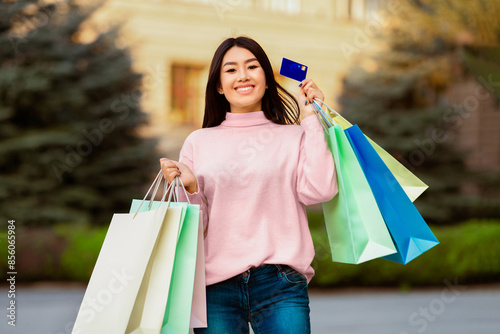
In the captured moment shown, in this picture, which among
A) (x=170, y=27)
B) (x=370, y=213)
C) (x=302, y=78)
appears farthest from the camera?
(x=170, y=27)

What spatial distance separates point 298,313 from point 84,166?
12609 millimetres

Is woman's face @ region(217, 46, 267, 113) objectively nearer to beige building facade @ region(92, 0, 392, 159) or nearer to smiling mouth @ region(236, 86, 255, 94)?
smiling mouth @ region(236, 86, 255, 94)

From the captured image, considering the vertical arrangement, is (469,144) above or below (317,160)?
below

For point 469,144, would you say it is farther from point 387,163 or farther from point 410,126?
point 387,163

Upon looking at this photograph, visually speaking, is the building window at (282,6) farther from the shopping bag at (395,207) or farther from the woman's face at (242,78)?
the shopping bag at (395,207)

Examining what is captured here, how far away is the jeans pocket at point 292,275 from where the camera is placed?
2.52 meters

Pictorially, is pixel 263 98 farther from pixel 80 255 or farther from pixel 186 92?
pixel 186 92

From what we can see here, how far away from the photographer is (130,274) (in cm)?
238

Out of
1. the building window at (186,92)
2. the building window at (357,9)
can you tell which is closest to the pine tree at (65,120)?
the building window at (186,92)

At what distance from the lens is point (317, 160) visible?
8.26ft

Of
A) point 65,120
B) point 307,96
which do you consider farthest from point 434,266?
point 307,96

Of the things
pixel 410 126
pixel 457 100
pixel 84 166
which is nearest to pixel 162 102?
pixel 84 166

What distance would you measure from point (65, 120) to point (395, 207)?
42.5 feet

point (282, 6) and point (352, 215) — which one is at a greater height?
point (282, 6)
